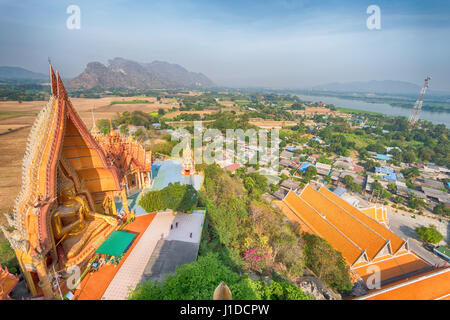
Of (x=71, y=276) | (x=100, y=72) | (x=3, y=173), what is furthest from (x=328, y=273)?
(x=100, y=72)

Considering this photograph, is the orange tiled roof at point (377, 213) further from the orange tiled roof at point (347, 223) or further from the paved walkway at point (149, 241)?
the paved walkway at point (149, 241)

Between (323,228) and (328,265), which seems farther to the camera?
(323,228)

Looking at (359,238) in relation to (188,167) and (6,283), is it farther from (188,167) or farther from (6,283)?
(6,283)

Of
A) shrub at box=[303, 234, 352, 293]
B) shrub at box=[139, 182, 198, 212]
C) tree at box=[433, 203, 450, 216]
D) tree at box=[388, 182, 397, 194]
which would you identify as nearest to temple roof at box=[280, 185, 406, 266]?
shrub at box=[303, 234, 352, 293]

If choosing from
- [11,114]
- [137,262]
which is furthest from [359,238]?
[11,114]

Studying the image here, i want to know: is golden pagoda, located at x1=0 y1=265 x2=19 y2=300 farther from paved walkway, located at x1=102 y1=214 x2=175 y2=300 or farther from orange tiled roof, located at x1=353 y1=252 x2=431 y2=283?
orange tiled roof, located at x1=353 y1=252 x2=431 y2=283

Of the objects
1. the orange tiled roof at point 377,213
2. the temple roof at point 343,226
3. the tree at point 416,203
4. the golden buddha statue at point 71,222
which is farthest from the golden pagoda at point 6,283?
the tree at point 416,203

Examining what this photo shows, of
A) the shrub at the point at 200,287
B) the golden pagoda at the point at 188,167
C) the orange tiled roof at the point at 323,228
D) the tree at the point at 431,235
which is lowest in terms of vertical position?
the tree at the point at 431,235
